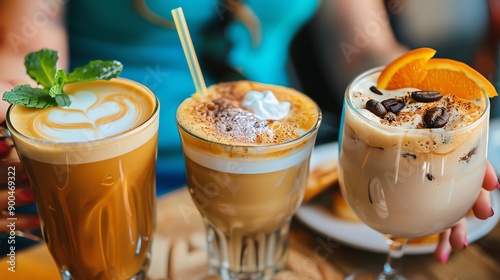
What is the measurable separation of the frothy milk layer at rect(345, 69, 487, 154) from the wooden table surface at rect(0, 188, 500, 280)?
35 cm

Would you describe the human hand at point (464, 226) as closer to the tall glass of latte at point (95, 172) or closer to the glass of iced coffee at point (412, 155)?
the glass of iced coffee at point (412, 155)

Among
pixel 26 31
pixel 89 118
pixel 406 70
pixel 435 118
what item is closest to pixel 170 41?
pixel 26 31

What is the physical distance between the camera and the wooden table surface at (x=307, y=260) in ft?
3.51

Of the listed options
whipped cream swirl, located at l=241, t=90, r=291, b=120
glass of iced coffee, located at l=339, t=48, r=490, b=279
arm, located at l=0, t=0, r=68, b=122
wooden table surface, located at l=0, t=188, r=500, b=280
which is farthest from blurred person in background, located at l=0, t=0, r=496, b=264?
glass of iced coffee, located at l=339, t=48, r=490, b=279

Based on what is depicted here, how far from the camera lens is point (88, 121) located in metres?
0.87

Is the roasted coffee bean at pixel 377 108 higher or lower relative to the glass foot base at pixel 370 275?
higher

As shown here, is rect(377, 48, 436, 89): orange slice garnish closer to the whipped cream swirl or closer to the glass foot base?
the whipped cream swirl

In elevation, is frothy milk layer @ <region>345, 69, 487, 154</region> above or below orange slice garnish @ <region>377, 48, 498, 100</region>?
below

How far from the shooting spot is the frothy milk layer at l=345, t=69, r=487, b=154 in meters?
0.80

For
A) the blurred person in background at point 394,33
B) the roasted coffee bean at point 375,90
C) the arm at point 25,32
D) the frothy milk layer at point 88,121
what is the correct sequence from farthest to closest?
1. the blurred person in background at point 394,33
2. the arm at point 25,32
3. the roasted coffee bean at point 375,90
4. the frothy milk layer at point 88,121

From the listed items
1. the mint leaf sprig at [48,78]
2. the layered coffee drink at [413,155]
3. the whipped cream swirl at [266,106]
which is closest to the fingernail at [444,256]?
the layered coffee drink at [413,155]

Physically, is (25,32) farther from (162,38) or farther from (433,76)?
(433,76)

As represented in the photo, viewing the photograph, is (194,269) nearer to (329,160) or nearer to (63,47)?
(329,160)

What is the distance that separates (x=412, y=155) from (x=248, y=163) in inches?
9.6
